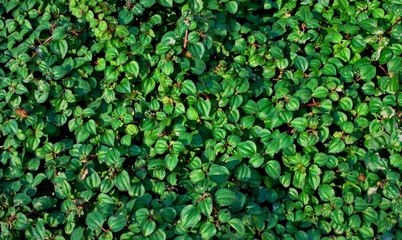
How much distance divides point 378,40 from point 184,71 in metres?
1.83

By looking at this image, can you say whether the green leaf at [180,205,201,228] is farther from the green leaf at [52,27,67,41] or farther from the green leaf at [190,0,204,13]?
the green leaf at [52,27,67,41]

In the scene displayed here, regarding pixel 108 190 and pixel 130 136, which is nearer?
pixel 108 190

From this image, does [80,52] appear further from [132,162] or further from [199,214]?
[199,214]

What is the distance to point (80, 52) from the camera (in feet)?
10.5

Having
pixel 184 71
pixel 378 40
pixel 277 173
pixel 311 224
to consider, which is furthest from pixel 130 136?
pixel 378 40

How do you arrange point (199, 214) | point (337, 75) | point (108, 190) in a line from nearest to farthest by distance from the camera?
point (199, 214), point (108, 190), point (337, 75)

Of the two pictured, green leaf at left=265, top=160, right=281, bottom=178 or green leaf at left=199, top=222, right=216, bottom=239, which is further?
green leaf at left=265, top=160, right=281, bottom=178

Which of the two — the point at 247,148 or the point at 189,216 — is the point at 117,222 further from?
the point at 247,148

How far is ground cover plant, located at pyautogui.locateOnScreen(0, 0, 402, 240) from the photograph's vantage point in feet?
8.79

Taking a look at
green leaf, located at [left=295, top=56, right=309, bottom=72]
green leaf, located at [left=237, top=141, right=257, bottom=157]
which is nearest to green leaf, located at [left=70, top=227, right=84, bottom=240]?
green leaf, located at [left=237, top=141, right=257, bottom=157]

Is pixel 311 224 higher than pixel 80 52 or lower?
lower

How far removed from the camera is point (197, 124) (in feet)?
10.3

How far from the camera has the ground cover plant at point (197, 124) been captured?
8.79ft

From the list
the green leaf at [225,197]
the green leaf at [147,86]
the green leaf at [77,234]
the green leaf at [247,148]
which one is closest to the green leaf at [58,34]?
the green leaf at [147,86]
